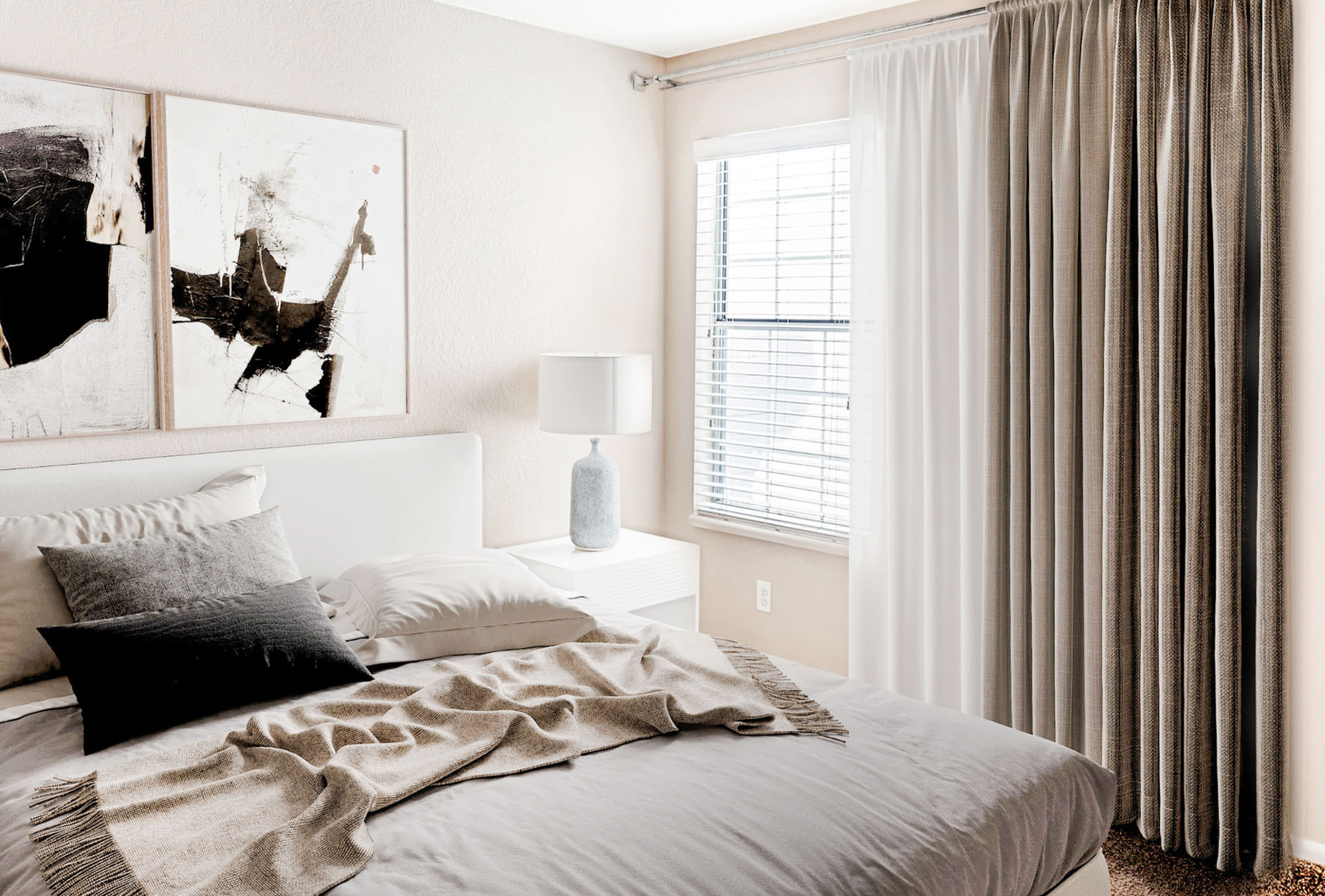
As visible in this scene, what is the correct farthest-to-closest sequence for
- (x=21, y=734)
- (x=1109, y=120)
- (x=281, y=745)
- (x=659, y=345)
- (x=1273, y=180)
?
(x=659, y=345) → (x=1109, y=120) → (x=1273, y=180) → (x=21, y=734) → (x=281, y=745)

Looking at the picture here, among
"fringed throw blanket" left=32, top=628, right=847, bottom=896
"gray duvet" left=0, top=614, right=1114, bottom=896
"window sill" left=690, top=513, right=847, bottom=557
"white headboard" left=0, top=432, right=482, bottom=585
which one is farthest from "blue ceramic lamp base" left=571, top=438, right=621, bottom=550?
"gray duvet" left=0, top=614, right=1114, bottom=896

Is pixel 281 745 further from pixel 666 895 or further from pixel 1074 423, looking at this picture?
pixel 1074 423

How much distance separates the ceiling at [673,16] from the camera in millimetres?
3426

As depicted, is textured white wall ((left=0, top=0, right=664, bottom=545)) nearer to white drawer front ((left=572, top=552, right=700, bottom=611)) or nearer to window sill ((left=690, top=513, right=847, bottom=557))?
window sill ((left=690, top=513, right=847, bottom=557))

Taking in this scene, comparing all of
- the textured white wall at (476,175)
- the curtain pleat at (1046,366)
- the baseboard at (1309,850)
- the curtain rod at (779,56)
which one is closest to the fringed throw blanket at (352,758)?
the curtain pleat at (1046,366)

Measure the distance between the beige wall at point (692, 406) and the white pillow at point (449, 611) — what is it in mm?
1414

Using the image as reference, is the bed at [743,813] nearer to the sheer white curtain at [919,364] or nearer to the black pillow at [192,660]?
the black pillow at [192,660]

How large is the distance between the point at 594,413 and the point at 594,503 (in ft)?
1.19

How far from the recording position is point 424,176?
3461mm

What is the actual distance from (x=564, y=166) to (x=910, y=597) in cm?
202

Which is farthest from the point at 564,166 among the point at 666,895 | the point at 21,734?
the point at 666,895

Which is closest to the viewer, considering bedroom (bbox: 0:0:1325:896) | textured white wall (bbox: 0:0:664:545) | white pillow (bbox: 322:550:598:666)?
bedroom (bbox: 0:0:1325:896)

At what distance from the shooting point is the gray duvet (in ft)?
5.14

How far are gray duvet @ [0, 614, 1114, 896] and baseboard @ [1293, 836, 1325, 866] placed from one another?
104cm
